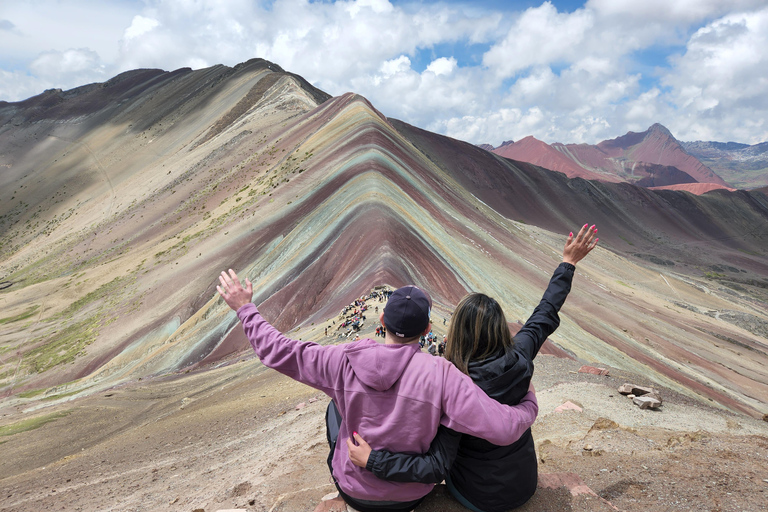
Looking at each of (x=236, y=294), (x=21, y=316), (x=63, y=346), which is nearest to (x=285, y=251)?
(x=63, y=346)

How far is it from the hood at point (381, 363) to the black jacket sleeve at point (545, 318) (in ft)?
3.67

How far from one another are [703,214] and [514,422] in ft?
367

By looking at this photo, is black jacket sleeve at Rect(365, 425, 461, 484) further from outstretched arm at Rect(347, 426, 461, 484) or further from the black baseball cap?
the black baseball cap

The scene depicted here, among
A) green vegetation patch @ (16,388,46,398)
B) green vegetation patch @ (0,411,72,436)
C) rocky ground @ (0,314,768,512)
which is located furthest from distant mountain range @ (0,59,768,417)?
rocky ground @ (0,314,768,512)

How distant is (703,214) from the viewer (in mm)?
93625

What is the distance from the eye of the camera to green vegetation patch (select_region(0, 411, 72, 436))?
14.2 metres

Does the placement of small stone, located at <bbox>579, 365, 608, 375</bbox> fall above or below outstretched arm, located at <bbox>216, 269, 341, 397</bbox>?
below

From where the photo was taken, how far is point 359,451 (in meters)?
3.27

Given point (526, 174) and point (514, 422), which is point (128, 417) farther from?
point (526, 174)

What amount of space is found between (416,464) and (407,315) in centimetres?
106

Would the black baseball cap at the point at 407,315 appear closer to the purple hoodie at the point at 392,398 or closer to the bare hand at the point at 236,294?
the purple hoodie at the point at 392,398

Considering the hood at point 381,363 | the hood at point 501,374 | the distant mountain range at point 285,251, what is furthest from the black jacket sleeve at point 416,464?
the distant mountain range at point 285,251

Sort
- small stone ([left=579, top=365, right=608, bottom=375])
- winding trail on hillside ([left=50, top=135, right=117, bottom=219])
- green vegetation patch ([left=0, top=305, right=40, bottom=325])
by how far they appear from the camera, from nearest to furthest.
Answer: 1. small stone ([left=579, top=365, right=608, bottom=375])
2. green vegetation patch ([left=0, top=305, right=40, bottom=325])
3. winding trail on hillside ([left=50, top=135, right=117, bottom=219])

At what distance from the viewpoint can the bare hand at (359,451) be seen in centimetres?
325
